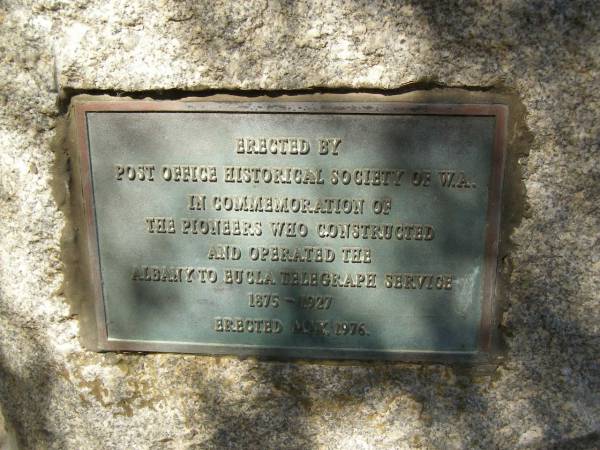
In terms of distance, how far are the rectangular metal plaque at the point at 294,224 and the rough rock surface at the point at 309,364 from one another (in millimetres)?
93

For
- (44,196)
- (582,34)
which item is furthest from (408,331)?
(44,196)

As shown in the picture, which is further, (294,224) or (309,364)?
(309,364)

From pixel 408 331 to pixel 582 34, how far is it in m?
1.04

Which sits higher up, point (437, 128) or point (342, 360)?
point (437, 128)

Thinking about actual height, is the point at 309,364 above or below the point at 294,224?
below

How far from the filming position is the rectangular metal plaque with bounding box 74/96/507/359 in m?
1.39

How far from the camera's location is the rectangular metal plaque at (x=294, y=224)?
1.39 m

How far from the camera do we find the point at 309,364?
1566mm

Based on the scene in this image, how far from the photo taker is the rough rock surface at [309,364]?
132 centimetres

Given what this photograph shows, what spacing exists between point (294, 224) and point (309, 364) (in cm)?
51

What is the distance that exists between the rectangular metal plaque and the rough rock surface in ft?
0.31

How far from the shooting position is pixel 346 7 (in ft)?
4.32

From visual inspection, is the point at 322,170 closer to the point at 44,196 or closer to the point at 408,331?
the point at 408,331

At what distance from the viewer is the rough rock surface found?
1.32 meters
